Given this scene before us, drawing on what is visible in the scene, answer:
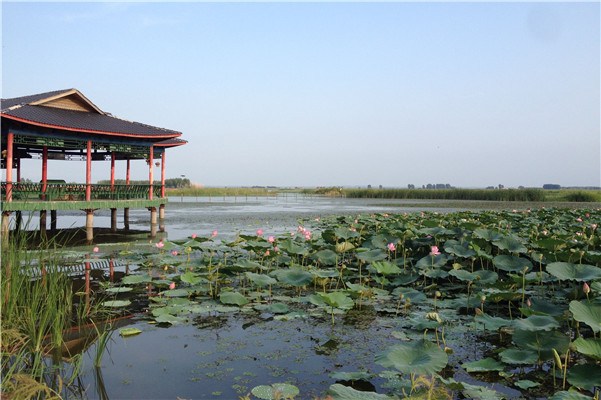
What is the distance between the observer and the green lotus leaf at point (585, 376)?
233cm

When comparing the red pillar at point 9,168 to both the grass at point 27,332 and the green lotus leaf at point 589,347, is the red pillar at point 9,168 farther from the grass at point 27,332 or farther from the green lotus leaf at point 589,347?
the green lotus leaf at point 589,347

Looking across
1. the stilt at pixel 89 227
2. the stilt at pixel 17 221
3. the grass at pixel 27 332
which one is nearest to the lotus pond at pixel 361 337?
the grass at pixel 27 332

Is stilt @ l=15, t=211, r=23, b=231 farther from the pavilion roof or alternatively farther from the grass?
the pavilion roof

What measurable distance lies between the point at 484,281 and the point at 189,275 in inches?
130

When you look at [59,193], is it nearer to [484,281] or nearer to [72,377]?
[72,377]

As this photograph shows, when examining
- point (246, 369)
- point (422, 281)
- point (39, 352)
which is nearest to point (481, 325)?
point (422, 281)

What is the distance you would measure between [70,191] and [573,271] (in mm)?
12036

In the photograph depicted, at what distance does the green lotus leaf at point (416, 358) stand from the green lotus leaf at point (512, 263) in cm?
255

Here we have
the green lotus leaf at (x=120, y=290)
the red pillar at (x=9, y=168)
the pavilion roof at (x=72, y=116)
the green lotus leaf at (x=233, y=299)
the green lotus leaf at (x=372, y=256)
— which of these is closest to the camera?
the green lotus leaf at (x=233, y=299)

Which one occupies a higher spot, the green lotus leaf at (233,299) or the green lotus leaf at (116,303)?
the green lotus leaf at (233,299)

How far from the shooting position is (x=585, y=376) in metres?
2.40

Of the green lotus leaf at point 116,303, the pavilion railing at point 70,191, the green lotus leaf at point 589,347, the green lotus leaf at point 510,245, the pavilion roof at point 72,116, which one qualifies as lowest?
the green lotus leaf at point 116,303

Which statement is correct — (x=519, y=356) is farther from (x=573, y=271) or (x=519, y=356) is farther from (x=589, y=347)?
(x=573, y=271)

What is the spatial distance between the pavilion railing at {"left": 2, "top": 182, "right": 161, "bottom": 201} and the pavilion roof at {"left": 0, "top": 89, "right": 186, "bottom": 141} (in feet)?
5.27
